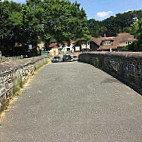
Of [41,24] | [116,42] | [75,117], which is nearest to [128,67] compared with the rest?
[75,117]

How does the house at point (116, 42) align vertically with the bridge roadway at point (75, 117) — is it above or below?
above

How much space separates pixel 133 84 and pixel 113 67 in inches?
152

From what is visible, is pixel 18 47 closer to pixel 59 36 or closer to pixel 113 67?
pixel 59 36

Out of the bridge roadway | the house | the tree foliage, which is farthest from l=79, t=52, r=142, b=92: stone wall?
the house

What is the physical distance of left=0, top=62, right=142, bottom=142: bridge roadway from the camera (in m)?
4.16

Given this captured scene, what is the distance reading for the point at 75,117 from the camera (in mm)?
5215

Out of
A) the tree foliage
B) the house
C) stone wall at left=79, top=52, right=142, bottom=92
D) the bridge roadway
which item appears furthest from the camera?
the house

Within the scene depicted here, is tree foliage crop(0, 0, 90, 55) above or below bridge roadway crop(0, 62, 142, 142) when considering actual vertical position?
above

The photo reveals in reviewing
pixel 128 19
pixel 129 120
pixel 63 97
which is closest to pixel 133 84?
pixel 63 97

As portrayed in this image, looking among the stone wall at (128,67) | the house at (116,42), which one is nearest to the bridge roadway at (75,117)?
the stone wall at (128,67)

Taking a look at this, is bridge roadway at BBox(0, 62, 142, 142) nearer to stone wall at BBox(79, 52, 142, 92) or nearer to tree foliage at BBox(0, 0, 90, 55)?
stone wall at BBox(79, 52, 142, 92)

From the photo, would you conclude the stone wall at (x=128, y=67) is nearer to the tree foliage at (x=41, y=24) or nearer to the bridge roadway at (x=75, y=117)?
the bridge roadway at (x=75, y=117)

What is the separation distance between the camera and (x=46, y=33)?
50.5m

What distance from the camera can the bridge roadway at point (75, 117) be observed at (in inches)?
164
